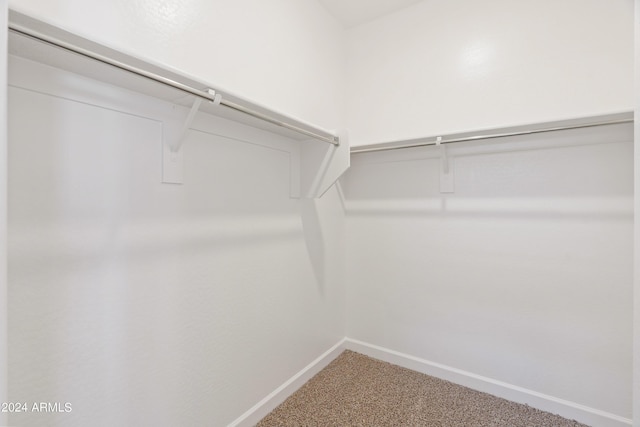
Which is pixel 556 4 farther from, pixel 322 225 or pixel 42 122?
pixel 42 122

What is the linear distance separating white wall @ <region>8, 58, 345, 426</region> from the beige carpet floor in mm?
232

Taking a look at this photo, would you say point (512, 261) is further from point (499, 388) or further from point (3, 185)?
point (3, 185)

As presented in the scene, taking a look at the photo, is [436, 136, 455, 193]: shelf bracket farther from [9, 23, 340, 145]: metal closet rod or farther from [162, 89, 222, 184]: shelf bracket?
[162, 89, 222, 184]: shelf bracket

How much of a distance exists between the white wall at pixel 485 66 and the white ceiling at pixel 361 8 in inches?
1.9

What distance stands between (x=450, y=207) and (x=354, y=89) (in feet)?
3.77

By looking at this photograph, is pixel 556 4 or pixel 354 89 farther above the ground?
pixel 556 4

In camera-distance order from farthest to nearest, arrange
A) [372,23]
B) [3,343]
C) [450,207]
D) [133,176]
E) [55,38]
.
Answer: [372,23] < [450,207] < [133,176] < [55,38] < [3,343]

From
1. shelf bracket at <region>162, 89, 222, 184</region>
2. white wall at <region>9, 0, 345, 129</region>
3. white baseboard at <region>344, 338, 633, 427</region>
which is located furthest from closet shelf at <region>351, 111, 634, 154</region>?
white baseboard at <region>344, 338, 633, 427</region>

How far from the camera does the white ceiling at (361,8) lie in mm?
1950

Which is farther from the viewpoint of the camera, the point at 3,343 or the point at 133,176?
the point at 133,176

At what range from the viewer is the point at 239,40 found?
1387mm

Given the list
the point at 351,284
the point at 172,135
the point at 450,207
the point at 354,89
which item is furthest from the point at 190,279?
the point at 354,89

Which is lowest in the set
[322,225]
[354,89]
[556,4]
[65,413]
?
[65,413]

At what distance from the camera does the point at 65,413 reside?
0.87 m
